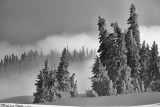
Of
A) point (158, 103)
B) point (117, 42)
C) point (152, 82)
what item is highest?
point (117, 42)

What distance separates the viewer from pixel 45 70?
53469 millimetres

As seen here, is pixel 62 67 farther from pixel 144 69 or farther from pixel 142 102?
pixel 142 102

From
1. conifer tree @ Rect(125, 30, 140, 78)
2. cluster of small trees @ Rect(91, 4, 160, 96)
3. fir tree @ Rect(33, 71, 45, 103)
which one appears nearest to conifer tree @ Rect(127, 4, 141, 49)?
cluster of small trees @ Rect(91, 4, 160, 96)

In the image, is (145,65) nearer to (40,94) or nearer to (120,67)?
(120,67)

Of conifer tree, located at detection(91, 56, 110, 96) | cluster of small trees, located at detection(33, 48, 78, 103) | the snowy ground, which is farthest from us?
cluster of small trees, located at detection(33, 48, 78, 103)

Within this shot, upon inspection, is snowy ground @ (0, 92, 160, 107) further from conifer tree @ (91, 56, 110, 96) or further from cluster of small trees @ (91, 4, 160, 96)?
→ conifer tree @ (91, 56, 110, 96)

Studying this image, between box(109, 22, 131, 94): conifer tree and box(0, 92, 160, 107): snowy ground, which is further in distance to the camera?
box(109, 22, 131, 94): conifer tree

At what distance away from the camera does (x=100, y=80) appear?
4575cm

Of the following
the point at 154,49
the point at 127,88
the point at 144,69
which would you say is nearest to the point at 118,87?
the point at 127,88

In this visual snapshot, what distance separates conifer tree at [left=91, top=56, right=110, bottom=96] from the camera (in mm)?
44969

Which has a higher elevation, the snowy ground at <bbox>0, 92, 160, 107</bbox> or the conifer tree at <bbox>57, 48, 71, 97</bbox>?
the conifer tree at <bbox>57, 48, 71, 97</bbox>

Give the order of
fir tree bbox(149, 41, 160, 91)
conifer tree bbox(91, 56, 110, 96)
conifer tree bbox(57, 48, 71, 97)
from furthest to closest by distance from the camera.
→ 1. fir tree bbox(149, 41, 160, 91)
2. conifer tree bbox(57, 48, 71, 97)
3. conifer tree bbox(91, 56, 110, 96)

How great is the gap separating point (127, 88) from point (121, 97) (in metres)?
25.3

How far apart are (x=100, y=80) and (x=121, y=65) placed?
14.8 feet
